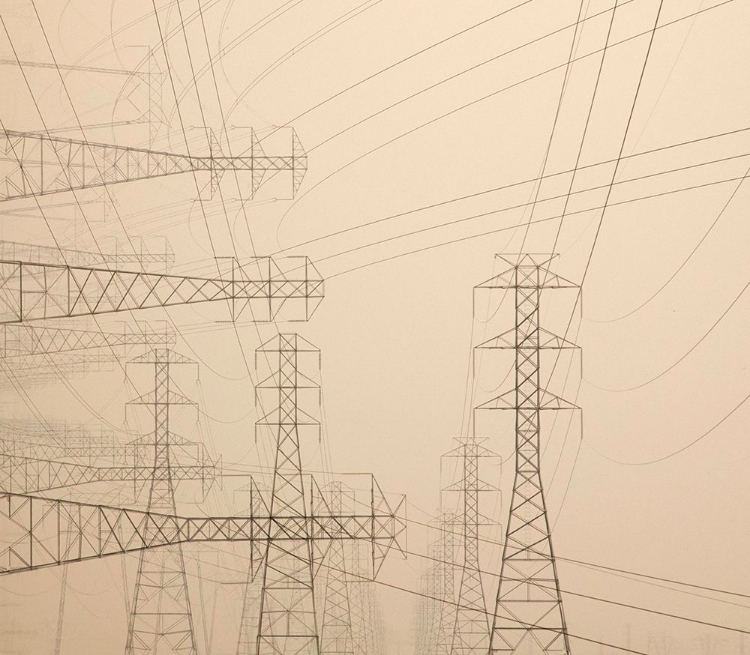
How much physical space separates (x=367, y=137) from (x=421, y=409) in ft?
6.09

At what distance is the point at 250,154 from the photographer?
5.57 meters

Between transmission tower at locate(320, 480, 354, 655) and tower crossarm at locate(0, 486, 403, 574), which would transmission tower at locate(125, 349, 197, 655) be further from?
transmission tower at locate(320, 480, 354, 655)

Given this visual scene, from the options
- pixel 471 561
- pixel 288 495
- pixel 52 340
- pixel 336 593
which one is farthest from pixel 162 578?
pixel 471 561

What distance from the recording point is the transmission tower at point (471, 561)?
207 inches

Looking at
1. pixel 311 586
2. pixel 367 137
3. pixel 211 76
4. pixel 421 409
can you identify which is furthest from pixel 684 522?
pixel 211 76

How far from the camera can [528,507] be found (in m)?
5.32

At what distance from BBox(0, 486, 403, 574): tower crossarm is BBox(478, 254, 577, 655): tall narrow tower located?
80 centimetres

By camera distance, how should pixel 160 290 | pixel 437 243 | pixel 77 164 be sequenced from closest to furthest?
pixel 437 243 < pixel 160 290 < pixel 77 164

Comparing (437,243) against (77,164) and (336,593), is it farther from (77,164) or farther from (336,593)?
(77,164)

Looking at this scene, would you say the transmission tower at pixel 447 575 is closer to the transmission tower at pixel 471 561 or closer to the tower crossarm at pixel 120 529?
the transmission tower at pixel 471 561

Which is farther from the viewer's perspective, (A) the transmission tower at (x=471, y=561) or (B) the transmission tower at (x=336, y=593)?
(B) the transmission tower at (x=336, y=593)

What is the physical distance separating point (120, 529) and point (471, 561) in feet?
7.96

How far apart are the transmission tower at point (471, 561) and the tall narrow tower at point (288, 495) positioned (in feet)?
3.25

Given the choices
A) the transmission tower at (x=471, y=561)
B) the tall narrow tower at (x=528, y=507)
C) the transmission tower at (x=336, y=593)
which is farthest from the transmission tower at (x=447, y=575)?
the transmission tower at (x=336, y=593)
